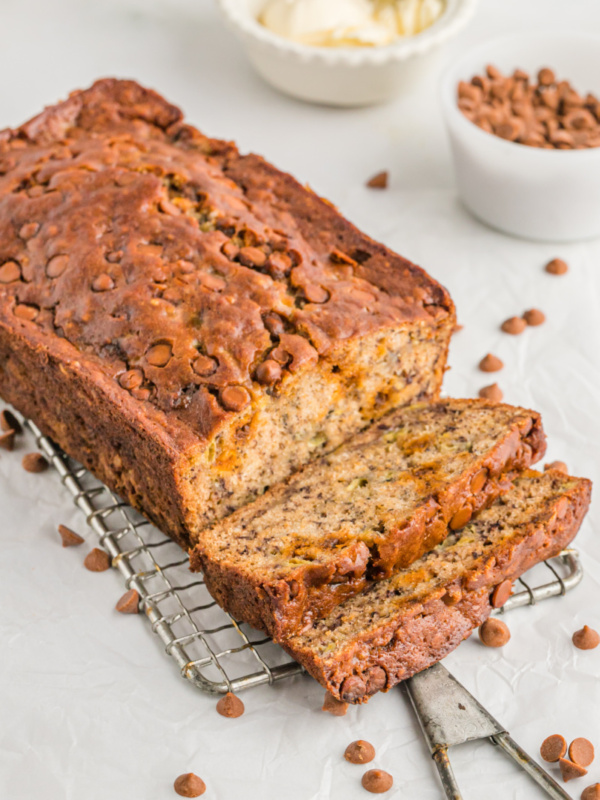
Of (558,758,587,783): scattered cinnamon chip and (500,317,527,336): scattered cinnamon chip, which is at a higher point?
(500,317,527,336): scattered cinnamon chip

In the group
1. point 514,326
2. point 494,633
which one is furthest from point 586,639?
point 514,326

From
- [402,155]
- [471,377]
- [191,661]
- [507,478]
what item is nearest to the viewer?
Result: [191,661]

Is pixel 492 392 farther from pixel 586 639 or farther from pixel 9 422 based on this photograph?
pixel 9 422

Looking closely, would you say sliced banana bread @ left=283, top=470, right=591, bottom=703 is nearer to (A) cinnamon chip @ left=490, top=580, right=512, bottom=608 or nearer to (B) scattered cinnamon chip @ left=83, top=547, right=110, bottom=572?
(A) cinnamon chip @ left=490, top=580, right=512, bottom=608

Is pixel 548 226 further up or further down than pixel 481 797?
further up

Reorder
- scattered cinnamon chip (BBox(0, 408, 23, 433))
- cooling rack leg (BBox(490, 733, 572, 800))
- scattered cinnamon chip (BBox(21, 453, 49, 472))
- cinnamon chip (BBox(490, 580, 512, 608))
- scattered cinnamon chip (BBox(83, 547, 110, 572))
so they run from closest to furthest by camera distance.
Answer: cooling rack leg (BBox(490, 733, 572, 800))
cinnamon chip (BBox(490, 580, 512, 608))
scattered cinnamon chip (BBox(83, 547, 110, 572))
scattered cinnamon chip (BBox(21, 453, 49, 472))
scattered cinnamon chip (BBox(0, 408, 23, 433))

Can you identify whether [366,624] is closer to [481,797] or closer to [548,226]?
[481,797]

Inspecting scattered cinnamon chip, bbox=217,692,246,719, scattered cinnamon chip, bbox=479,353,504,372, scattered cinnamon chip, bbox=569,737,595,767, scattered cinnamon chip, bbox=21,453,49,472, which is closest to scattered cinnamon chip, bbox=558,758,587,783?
scattered cinnamon chip, bbox=569,737,595,767

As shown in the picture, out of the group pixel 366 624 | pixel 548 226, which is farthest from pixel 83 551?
pixel 548 226
